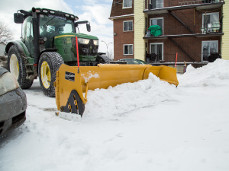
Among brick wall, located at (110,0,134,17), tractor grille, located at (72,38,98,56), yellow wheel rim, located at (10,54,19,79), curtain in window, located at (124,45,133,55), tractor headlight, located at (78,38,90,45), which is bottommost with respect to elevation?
yellow wheel rim, located at (10,54,19,79)

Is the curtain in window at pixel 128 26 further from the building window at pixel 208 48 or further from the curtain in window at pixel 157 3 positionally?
the building window at pixel 208 48

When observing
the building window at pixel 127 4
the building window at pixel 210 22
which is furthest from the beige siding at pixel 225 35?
the building window at pixel 127 4

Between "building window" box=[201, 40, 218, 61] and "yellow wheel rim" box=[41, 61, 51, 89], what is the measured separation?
16101mm

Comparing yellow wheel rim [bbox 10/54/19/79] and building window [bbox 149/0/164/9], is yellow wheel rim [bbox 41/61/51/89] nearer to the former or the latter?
yellow wheel rim [bbox 10/54/19/79]

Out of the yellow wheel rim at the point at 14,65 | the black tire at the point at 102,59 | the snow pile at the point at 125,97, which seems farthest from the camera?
the yellow wheel rim at the point at 14,65

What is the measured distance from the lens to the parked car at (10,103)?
2.21 meters

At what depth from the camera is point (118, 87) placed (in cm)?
445

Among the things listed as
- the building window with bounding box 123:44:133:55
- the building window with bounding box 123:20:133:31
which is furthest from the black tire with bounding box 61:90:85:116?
the building window with bounding box 123:20:133:31

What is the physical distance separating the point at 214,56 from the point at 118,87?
14.8 metres

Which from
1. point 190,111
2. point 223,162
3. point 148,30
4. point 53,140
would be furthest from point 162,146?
point 148,30

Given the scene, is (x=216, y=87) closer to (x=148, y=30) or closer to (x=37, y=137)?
(x=37, y=137)

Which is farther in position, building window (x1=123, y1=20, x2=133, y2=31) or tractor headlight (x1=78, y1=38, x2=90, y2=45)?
building window (x1=123, y1=20, x2=133, y2=31)

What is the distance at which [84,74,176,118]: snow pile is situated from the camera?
365 centimetres

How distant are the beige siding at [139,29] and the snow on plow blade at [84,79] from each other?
14.3 m
